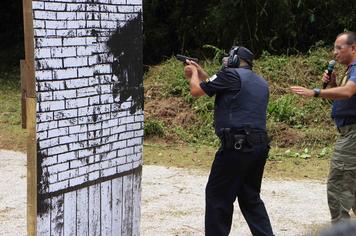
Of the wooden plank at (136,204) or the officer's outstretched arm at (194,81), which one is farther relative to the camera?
the officer's outstretched arm at (194,81)

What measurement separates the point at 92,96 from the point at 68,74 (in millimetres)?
280

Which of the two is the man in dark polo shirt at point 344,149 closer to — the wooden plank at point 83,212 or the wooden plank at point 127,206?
the wooden plank at point 127,206

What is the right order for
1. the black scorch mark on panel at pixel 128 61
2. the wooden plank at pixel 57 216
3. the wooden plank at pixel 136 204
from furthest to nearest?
the wooden plank at pixel 136 204, the black scorch mark on panel at pixel 128 61, the wooden plank at pixel 57 216

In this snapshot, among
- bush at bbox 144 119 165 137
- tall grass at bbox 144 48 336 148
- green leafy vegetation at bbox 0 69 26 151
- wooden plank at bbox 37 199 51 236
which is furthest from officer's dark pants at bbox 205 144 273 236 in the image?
green leafy vegetation at bbox 0 69 26 151

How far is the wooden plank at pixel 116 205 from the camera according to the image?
412 centimetres

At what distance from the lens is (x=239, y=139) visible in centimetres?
436

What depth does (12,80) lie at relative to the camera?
1739cm

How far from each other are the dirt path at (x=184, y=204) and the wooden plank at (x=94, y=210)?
1443 mm

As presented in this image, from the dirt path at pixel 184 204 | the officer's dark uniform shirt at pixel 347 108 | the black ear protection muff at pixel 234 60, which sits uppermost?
the black ear protection muff at pixel 234 60

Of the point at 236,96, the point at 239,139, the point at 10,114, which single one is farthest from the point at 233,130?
the point at 10,114

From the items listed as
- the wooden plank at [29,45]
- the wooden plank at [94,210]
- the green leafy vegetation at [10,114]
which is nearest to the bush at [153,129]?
the green leafy vegetation at [10,114]

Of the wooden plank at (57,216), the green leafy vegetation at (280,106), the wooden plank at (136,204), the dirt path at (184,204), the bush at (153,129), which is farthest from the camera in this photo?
the bush at (153,129)

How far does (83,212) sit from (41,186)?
45 cm

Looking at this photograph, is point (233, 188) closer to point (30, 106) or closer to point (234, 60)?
point (234, 60)
